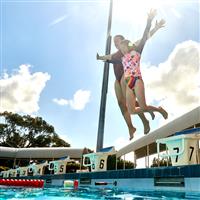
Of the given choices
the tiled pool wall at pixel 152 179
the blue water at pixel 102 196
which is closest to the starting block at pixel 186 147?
the tiled pool wall at pixel 152 179

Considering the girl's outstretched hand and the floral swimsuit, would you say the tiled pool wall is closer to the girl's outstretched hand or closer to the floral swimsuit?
the floral swimsuit

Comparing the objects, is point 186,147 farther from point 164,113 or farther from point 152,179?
point 164,113

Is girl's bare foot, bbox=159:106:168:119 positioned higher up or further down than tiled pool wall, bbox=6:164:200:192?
higher up

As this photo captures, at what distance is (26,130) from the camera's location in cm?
3488

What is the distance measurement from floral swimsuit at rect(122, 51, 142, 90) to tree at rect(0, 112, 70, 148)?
1114 inches

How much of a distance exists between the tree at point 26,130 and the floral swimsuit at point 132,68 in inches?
1114

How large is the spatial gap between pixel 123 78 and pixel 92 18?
5.76 meters

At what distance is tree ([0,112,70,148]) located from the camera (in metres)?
33.5

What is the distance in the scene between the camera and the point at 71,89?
15547mm

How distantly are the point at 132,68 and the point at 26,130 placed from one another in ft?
98.3

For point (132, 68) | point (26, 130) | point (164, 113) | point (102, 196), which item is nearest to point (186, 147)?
point (102, 196)

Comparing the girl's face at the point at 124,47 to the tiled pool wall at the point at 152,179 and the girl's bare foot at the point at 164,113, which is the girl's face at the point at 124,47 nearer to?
the girl's bare foot at the point at 164,113

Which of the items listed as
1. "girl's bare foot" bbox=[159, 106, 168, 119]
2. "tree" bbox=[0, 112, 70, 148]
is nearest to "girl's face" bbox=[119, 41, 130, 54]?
"girl's bare foot" bbox=[159, 106, 168, 119]

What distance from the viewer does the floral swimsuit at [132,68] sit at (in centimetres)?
735
